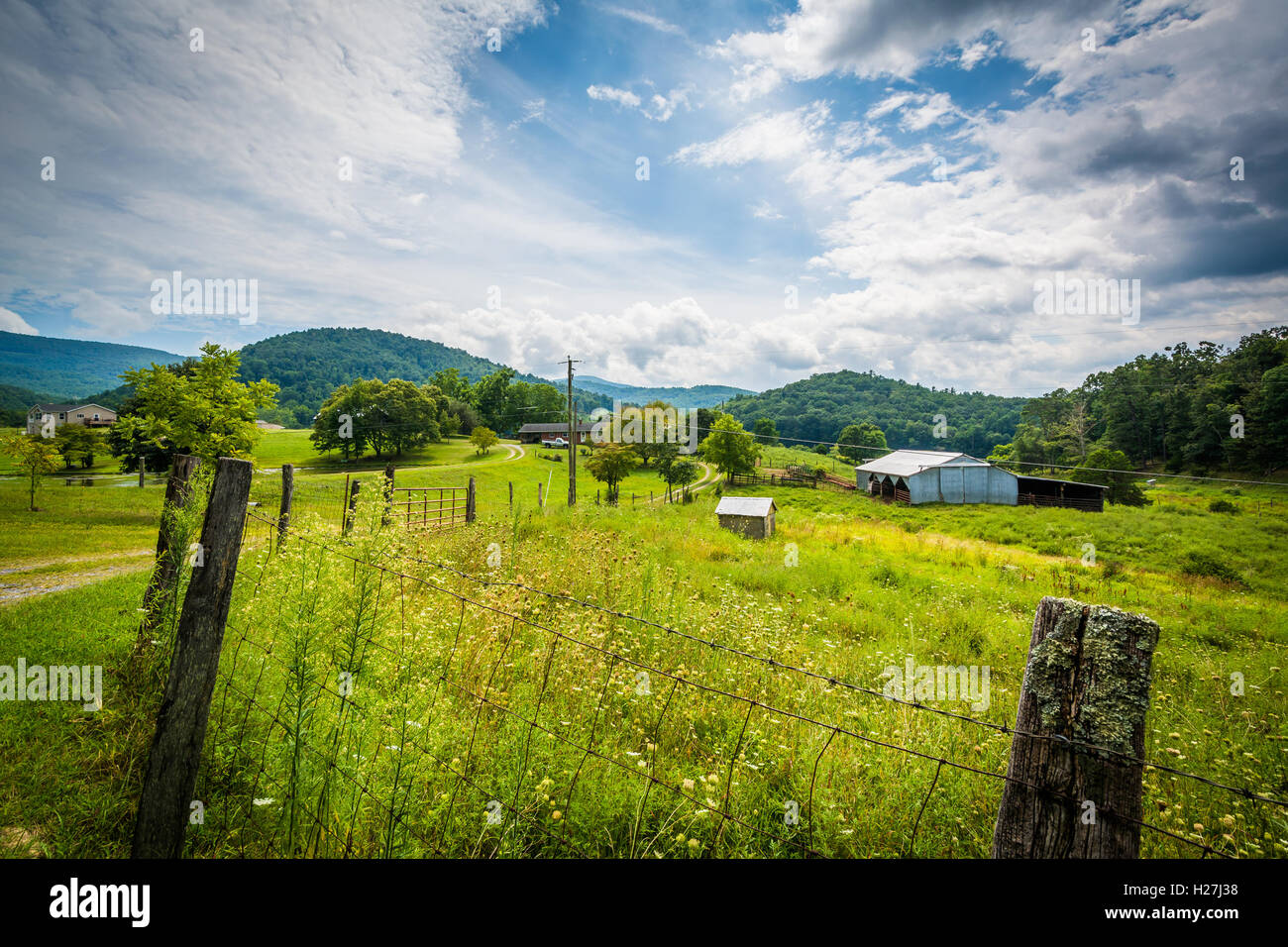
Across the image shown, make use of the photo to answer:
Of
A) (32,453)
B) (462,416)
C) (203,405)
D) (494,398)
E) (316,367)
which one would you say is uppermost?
(316,367)

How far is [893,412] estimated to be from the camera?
56906mm

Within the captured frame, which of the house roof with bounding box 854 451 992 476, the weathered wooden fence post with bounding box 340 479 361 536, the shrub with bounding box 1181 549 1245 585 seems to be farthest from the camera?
the house roof with bounding box 854 451 992 476

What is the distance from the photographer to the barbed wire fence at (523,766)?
5.70 ft

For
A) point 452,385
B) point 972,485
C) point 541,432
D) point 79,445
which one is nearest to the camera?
point 79,445

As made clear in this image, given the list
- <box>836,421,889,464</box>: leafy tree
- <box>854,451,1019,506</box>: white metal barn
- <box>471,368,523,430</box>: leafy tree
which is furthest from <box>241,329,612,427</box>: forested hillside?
<box>854,451,1019,506</box>: white metal barn

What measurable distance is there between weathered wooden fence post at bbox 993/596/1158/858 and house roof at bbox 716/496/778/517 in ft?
59.2

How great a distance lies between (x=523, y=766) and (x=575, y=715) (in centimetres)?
180

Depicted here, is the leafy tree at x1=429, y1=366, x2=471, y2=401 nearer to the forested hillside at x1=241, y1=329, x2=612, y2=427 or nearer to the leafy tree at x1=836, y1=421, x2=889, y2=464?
the forested hillside at x1=241, y1=329, x2=612, y2=427

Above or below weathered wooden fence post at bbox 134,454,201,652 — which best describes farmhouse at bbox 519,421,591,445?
above

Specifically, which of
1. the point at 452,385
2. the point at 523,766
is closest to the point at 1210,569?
the point at 523,766

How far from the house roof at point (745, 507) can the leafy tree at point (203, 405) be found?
741 inches

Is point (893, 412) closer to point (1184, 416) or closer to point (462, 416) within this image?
point (1184, 416)

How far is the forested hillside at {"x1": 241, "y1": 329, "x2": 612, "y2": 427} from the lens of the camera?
101m
